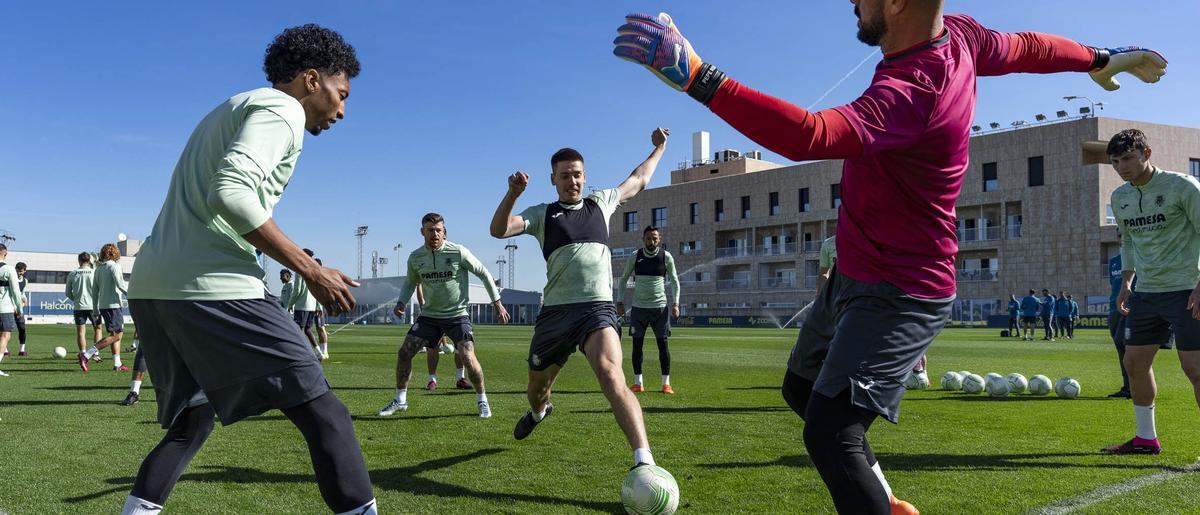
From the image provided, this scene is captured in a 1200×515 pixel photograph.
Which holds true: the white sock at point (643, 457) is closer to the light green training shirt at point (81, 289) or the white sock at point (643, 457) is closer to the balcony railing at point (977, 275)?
the light green training shirt at point (81, 289)

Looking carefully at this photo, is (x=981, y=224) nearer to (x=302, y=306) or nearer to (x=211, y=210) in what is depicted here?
(x=302, y=306)

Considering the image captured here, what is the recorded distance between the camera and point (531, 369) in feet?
20.0

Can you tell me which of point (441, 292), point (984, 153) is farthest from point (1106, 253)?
point (441, 292)

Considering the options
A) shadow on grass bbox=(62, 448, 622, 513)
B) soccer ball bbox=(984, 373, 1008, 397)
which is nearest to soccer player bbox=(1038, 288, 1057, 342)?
soccer ball bbox=(984, 373, 1008, 397)

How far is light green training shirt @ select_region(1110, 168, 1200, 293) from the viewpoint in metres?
5.73

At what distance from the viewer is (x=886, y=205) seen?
2.75 m

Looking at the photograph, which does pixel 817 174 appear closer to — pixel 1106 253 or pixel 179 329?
pixel 1106 253

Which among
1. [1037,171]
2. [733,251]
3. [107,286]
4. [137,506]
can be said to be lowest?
[137,506]

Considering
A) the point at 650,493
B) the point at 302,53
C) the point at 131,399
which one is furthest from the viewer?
the point at 131,399

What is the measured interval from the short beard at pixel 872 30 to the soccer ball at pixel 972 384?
8.63 m

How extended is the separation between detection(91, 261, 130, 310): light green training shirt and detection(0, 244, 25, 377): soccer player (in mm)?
1264

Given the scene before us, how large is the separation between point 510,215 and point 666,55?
12.0 ft

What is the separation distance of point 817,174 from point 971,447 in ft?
211

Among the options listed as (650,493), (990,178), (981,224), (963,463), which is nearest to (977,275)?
(981,224)
